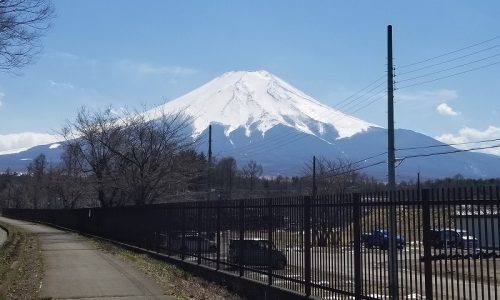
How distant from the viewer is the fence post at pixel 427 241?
8031mm

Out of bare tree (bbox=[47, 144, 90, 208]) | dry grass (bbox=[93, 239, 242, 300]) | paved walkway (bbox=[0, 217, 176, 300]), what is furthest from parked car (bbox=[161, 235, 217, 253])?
bare tree (bbox=[47, 144, 90, 208])

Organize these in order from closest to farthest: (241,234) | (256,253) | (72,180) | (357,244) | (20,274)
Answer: (357,244) < (256,253) < (241,234) < (20,274) < (72,180)

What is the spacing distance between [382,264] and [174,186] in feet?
114

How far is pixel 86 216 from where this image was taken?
40125 millimetres

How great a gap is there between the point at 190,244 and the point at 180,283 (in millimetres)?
3555

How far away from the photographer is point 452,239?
25.6ft

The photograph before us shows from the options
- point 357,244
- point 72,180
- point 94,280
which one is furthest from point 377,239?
point 72,180

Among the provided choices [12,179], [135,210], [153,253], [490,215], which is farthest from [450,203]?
[12,179]

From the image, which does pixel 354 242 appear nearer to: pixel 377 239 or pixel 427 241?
pixel 377 239

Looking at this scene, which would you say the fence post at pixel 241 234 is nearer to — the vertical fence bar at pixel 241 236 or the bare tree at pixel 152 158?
the vertical fence bar at pixel 241 236

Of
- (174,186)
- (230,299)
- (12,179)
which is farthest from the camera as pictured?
(12,179)

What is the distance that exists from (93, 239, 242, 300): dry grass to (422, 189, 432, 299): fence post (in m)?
5.81

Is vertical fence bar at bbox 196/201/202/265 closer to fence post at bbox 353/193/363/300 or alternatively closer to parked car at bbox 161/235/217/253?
parked car at bbox 161/235/217/253

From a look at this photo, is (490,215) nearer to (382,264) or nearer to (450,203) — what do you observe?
(450,203)
